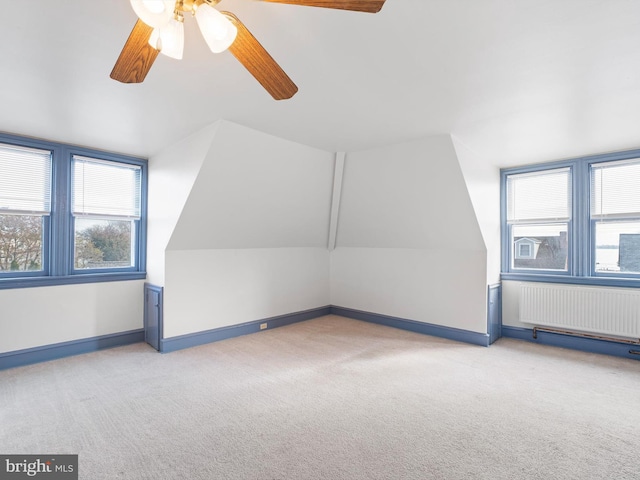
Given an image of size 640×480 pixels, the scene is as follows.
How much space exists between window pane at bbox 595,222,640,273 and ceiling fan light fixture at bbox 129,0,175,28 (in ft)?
15.9

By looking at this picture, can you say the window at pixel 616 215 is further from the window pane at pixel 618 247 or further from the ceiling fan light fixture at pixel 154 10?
the ceiling fan light fixture at pixel 154 10

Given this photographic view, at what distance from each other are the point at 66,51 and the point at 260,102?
1267 mm

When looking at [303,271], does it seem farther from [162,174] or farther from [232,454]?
[232,454]

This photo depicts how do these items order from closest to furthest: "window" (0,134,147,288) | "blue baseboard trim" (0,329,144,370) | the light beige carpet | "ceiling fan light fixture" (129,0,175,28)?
"ceiling fan light fixture" (129,0,175,28) < the light beige carpet < "blue baseboard trim" (0,329,144,370) < "window" (0,134,147,288)

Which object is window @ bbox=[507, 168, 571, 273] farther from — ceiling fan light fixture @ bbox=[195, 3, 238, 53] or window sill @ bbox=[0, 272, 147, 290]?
window sill @ bbox=[0, 272, 147, 290]

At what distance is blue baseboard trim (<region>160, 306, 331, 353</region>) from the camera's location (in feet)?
12.4

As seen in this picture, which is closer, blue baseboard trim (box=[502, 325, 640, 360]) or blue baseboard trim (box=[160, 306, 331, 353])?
blue baseboard trim (box=[502, 325, 640, 360])

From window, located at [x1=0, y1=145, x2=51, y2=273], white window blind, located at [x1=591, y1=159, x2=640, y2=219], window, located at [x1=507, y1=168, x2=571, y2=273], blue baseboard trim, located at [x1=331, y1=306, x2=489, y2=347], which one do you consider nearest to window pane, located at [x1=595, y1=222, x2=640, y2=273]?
white window blind, located at [x1=591, y1=159, x2=640, y2=219]

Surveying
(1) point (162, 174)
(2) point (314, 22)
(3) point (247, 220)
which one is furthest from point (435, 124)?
(1) point (162, 174)

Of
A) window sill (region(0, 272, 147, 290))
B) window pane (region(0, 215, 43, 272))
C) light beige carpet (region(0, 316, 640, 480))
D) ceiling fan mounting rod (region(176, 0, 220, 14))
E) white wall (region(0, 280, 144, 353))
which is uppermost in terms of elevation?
ceiling fan mounting rod (region(176, 0, 220, 14))

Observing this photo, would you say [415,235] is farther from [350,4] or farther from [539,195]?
[350,4]

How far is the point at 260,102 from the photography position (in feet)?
8.88

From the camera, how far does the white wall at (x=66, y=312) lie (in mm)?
3252

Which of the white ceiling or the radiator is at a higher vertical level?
the white ceiling
